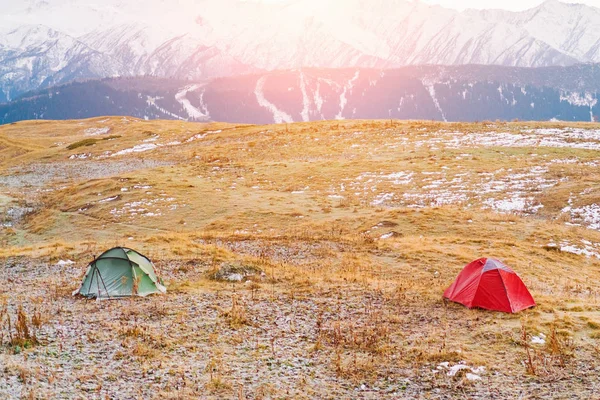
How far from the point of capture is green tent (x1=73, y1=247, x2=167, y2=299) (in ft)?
75.7

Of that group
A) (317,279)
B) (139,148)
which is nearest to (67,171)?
(139,148)

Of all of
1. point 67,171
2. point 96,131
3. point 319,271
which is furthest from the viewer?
point 96,131

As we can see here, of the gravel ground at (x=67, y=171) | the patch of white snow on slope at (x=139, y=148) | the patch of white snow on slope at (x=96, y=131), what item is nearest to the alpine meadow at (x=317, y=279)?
the gravel ground at (x=67, y=171)

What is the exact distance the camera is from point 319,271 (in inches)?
1093

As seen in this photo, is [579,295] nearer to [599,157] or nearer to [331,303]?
[331,303]

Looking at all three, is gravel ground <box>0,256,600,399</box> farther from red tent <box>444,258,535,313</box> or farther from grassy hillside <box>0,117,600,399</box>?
red tent <box>444,258,535,313</box>

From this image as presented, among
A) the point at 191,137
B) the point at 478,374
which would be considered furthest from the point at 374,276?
the point at 191,137

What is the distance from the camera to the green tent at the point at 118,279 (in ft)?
75.7

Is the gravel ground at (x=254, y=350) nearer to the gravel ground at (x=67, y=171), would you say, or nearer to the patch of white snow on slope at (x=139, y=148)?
the gravel ground at (x=67, y=171)

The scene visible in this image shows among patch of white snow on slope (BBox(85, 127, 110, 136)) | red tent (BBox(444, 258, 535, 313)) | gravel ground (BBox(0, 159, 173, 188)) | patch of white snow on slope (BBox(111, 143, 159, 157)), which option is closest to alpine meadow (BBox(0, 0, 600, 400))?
red tent (BBox(444, 258, 535, 313))

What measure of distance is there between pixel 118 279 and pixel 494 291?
56.9 ft

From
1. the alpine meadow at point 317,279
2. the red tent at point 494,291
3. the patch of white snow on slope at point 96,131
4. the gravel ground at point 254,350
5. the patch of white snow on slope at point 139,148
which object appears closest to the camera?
the gravel ground at point 254,350

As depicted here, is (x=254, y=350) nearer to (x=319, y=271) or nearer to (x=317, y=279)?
(x=317, y=279)

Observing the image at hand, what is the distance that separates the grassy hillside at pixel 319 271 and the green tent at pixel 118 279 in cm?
91
